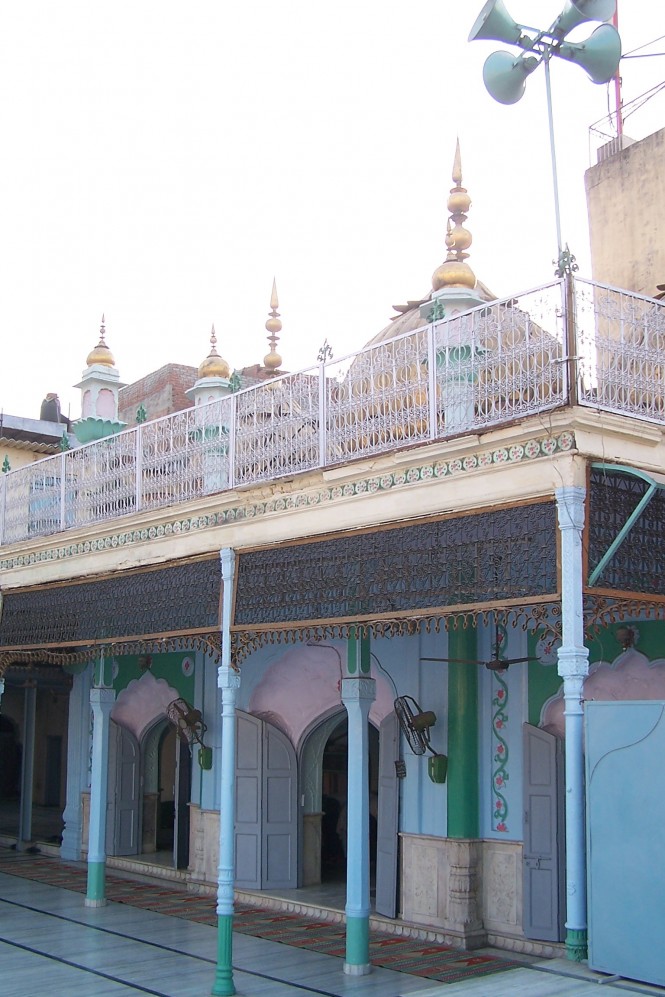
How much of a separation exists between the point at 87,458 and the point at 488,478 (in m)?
5.20

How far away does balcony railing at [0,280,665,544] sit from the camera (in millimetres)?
6527

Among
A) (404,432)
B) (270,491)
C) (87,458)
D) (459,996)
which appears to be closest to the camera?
(459,996)

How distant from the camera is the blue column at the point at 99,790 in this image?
35.9 feet

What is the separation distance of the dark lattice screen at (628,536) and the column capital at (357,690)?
2.49 meters

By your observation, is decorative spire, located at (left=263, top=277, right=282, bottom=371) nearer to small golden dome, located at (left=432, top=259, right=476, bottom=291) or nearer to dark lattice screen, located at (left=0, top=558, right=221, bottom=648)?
dark lattice screen, located at (left=0, top=558, right=221, bottom=648)

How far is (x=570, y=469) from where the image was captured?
6.28 meters

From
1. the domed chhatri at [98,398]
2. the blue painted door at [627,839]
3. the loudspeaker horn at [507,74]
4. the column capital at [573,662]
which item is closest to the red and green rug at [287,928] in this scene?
the blue painted door at [627,839]

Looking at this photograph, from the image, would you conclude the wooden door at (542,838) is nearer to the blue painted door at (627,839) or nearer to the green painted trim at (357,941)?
the green painted trim at (357,941)

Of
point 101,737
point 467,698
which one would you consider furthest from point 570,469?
point 101,737

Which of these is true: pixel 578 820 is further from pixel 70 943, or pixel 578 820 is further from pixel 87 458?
pixel 87 458

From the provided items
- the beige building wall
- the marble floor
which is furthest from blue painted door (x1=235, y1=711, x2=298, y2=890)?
the beige building wall

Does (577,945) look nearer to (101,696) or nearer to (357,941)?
(357,941)

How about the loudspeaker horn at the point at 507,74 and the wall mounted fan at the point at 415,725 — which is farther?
the wall mounted fan at the point at 415,725

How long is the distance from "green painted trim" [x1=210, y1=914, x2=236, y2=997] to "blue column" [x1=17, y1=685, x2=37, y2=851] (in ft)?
25.9
